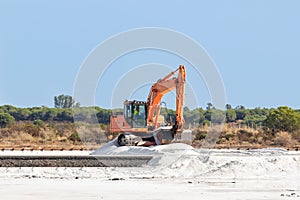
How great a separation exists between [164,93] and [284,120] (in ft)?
64.5

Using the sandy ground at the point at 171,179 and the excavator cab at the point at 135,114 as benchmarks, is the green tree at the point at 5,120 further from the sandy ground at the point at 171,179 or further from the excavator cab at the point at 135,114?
the sandy ground at the point at 171,179

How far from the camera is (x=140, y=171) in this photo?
22.4m

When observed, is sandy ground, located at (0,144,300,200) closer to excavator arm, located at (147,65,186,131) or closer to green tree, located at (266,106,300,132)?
excavator arm, located at (147,65,186,131)

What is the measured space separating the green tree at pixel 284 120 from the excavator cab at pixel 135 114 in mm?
19865

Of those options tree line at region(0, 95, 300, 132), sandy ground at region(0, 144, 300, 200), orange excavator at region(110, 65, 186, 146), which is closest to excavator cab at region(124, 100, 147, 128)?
orange excavator at region(110, 65, 186, 146)

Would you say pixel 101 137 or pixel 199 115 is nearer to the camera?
pixel 101 137

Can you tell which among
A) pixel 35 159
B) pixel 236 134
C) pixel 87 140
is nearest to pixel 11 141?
pixel 87 140

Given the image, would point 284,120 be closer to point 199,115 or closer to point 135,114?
point 199,115

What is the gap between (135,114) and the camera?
102 ft

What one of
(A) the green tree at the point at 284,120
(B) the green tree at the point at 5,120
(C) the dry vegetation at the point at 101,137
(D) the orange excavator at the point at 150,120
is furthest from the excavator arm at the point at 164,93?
(B) the green tree at the point at 5,120

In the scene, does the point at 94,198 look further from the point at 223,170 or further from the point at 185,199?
the point at 223,170

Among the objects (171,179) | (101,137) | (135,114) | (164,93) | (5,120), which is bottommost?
(171,179)

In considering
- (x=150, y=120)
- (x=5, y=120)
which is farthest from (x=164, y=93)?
(x=5, y=120)

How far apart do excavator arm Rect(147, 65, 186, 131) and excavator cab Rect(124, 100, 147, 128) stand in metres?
0.28
